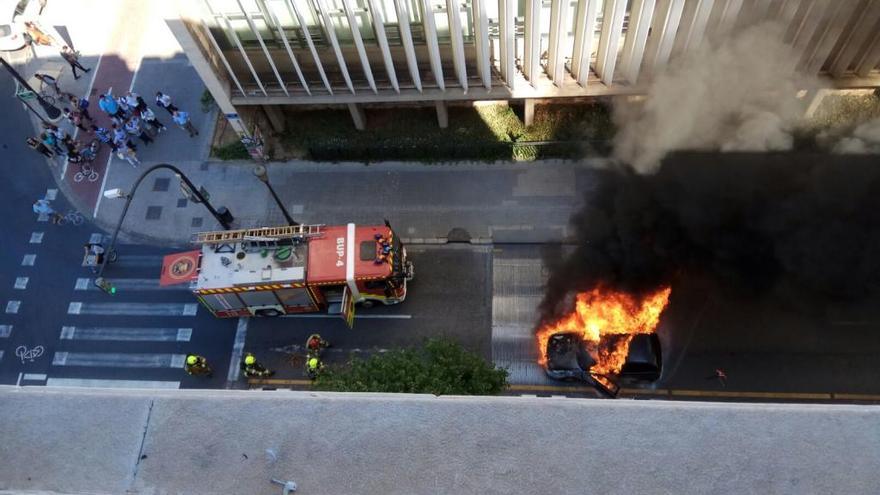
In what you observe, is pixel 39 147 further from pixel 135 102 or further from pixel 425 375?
pixel 425 375

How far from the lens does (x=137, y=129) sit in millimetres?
23047

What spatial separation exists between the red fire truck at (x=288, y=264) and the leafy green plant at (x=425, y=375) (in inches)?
132

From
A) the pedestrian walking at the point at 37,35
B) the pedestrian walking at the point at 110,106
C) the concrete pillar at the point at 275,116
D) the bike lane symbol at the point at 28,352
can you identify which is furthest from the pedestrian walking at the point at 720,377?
the pedestrian walking at the point at 37,35

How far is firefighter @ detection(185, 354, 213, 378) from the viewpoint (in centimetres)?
1817

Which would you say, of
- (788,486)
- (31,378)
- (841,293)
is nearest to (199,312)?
(31,378)

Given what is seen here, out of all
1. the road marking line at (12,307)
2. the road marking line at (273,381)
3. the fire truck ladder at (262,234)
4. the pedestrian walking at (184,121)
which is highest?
the pedestrian walking at (184,121)

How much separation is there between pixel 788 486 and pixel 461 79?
14.3 m

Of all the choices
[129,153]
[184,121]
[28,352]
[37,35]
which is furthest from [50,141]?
[28,352]

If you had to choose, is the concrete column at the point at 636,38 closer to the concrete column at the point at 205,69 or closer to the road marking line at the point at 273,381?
the concrete column at the point at 205,69

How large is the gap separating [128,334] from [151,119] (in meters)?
8.12

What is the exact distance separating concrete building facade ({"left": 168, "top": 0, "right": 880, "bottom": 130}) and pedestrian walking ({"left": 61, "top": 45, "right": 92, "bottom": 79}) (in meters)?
8.50

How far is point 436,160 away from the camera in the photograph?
870 inches

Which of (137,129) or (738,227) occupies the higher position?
(137,129)

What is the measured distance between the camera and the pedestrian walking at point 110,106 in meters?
22.7
